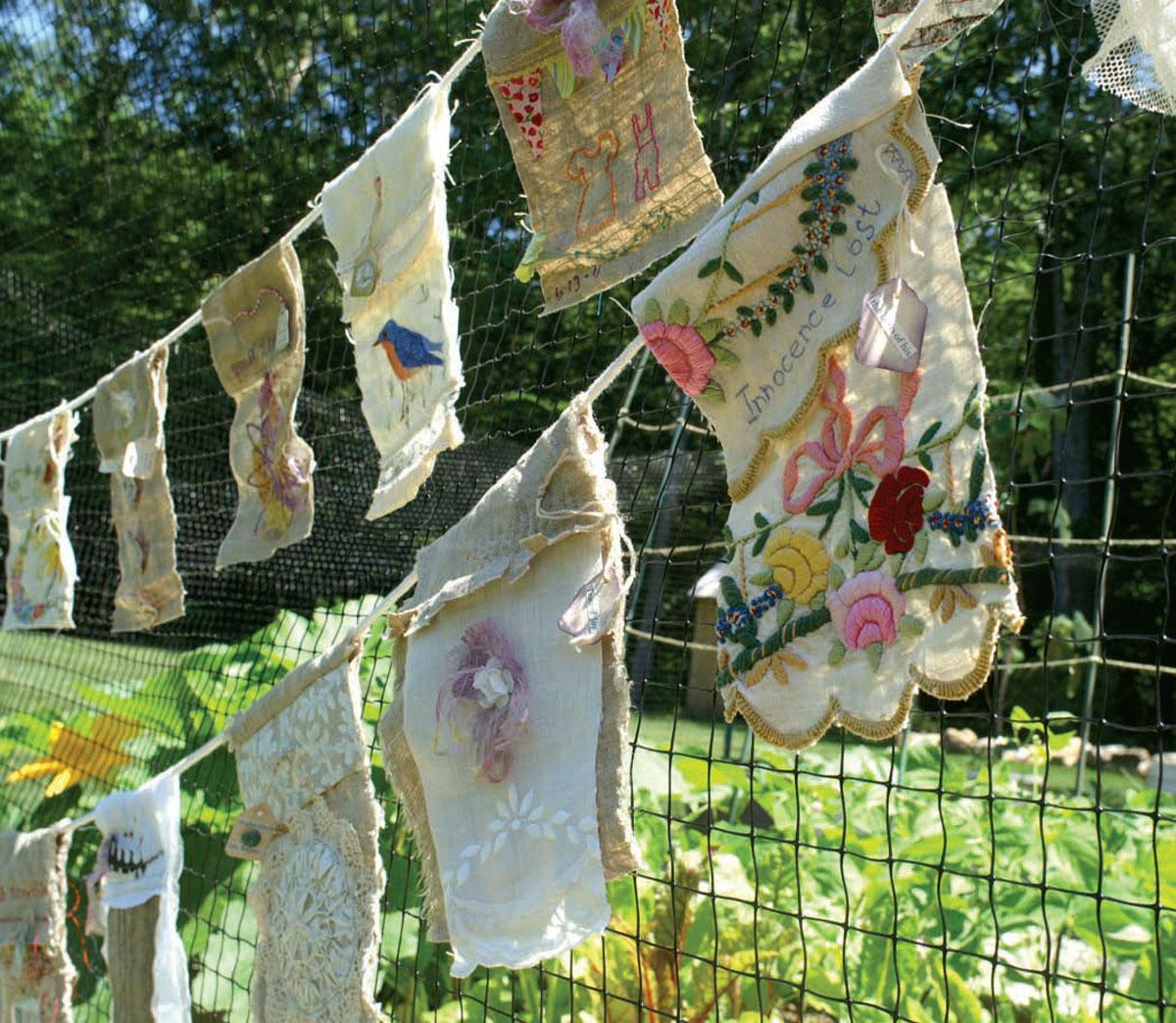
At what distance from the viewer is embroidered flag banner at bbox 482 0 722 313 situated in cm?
118

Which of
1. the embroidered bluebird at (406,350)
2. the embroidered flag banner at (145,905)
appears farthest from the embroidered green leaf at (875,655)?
the embroidered flag banner at (145,905)

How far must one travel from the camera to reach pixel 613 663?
1.13 m

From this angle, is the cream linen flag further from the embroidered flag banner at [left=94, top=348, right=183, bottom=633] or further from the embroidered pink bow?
the embroidered flag banner at [left=94, top=348, right=183, bottom=633]

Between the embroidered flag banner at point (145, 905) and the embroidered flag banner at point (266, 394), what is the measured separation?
334mm

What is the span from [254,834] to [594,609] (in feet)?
2.08

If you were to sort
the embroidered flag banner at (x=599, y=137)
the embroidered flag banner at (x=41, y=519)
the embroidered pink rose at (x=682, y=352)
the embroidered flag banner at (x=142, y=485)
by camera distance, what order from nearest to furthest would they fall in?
the embroidered pink rose at (x=682, y=352) < the embroidered flag banner at (x=599, y=137) < the embroidered flag banner at (x=142, y=485) < the embroidered flag banner at (x=41, y=519)

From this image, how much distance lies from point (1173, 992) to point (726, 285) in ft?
4.25

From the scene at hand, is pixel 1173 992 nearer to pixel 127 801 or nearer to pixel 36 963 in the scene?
pixel 127 801

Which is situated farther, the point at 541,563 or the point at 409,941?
the point at 409,941

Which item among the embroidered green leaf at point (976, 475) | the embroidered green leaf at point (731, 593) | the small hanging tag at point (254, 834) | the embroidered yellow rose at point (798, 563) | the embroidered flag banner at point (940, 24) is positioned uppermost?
the embroidered flag banner at point (940, 24)

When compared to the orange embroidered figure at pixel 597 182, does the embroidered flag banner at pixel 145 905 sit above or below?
below

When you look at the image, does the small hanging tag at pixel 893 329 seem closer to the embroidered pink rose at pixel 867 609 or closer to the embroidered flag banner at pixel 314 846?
the embroidered pink rose at pixel 867 609

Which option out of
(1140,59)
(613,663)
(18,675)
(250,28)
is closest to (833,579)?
(613,663)

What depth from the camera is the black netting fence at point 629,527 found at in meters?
1.58
